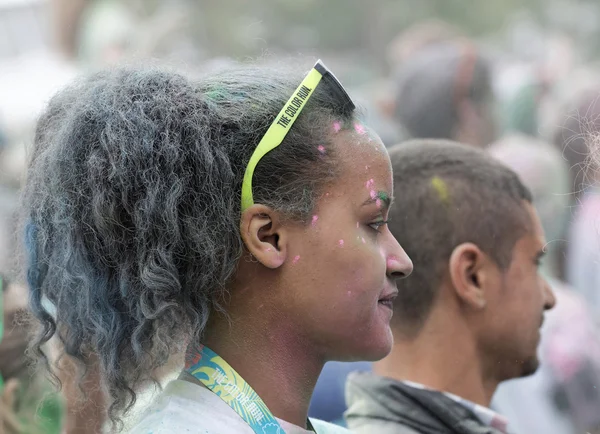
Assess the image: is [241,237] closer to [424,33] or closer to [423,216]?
[423,216]

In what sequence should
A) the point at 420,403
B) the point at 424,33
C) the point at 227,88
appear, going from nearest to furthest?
the point at 227,88, the point at 420,403, the point at 424,33

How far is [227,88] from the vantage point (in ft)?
5.76

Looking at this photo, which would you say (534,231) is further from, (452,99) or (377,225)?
(452,99)

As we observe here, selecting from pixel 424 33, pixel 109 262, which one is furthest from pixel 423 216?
pixel 424 33

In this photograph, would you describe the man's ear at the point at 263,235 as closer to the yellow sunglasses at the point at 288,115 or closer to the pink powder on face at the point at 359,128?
the yellow sunglasses at the point at 288,115

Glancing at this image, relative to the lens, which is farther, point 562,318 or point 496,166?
point 562,318

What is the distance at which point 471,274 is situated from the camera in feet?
7.80

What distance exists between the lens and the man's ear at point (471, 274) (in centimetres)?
236

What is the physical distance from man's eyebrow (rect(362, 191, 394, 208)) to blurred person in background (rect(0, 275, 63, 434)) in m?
1.03

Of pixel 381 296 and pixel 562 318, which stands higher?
pixel 381 296

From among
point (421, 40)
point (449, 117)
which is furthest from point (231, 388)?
point (421, 40)

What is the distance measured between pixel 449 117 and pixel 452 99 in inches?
3.6

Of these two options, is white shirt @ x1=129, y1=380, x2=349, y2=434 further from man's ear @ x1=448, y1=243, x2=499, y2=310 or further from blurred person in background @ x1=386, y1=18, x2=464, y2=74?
blurred person in background @ x1=386, y1=18, x2=464, y2=74

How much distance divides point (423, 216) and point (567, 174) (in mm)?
1999
